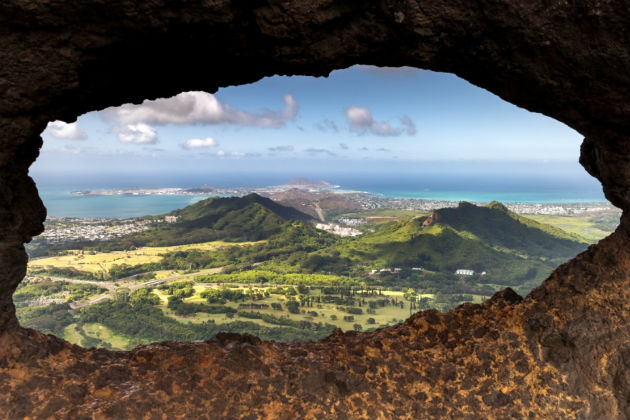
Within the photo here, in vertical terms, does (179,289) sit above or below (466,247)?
below

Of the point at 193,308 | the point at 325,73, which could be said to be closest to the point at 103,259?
the point at 193,308

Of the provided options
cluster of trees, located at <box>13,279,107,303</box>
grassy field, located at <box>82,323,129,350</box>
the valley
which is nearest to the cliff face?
the valley

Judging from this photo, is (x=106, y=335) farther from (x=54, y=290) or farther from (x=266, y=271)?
Result: (x=266, y=271)

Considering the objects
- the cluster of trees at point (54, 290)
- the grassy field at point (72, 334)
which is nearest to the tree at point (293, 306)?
the grassy field at point (72, 334)

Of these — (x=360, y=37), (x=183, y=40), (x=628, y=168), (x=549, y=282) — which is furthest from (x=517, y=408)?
(x=183, y=40)

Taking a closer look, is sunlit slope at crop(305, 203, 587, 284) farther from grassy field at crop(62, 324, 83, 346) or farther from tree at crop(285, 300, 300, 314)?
grassy field at crop(62, 324, 83, 346)
